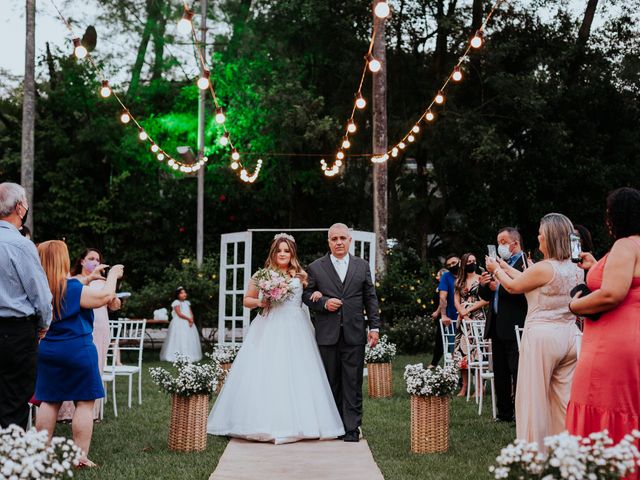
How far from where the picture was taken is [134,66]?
23.9 m

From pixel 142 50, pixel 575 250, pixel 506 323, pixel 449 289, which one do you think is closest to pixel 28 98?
pixel 142 50

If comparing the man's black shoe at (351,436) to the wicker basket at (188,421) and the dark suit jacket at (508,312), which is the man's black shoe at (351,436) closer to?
the wicker basket at (188,421)

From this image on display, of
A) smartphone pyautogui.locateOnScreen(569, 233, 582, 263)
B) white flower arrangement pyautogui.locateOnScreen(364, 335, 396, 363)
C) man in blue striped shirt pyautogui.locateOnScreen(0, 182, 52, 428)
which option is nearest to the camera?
smartphone pyautogui.locateOnScreen(569, 233, 582, 263)

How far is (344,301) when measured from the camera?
751cm

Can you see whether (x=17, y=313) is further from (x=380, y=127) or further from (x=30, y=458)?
(x=380, y=127)

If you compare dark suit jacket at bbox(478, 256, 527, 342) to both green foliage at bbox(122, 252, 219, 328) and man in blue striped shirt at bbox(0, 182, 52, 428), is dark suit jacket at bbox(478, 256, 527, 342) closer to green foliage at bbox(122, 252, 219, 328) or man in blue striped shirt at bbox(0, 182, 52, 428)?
man in blue striped shirt at bbox(0, 182, 52, 428)

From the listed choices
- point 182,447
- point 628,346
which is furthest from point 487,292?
point 628,346

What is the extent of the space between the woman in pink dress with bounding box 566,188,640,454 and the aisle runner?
2168 millimetres

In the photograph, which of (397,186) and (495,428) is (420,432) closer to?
(495,428)

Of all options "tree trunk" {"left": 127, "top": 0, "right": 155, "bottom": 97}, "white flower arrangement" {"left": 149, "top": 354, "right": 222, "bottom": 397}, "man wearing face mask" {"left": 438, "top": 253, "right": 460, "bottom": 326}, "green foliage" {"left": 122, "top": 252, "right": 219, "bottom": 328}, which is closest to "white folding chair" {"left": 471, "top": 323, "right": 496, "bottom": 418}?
"man wearing face mask" {"left": 438, "top": 253, "right": 460, "bottom": 326}

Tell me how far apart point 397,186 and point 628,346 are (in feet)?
63.7

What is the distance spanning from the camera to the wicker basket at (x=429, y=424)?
6.68 meters

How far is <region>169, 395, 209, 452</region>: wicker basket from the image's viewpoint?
6.74m

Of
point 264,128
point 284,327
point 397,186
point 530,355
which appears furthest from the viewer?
point 397,186
